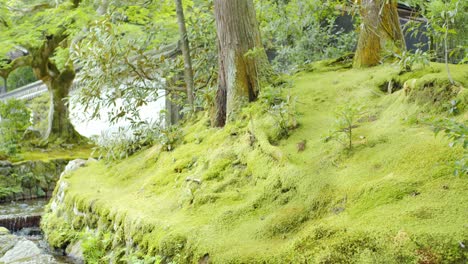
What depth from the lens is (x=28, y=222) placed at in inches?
319

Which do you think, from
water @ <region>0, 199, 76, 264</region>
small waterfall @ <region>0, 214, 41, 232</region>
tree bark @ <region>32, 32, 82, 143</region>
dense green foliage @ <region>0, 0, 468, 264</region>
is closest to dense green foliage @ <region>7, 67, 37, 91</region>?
tree bark @ <region>32, 32, 82, 143</region>

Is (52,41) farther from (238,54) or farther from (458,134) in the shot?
(458,134)

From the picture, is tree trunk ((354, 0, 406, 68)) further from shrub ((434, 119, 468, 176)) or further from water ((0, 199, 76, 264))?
water ((0, 199, 76, 264))

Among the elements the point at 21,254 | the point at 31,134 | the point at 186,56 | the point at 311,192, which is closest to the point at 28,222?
the point at 21,254

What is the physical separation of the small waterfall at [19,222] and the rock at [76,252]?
9.72 feet

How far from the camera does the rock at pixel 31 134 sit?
14.9m

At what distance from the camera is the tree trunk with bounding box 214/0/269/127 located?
557 cm

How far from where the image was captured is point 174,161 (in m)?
5.73

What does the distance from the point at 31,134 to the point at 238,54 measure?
12.0 metres

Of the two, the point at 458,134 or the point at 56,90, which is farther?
the point at 56,90

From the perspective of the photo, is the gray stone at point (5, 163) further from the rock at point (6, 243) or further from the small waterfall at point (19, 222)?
the rock at point (6, 243)

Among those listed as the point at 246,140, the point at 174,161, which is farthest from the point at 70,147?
the point at 246,140

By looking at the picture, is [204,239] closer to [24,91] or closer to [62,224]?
[62,224]

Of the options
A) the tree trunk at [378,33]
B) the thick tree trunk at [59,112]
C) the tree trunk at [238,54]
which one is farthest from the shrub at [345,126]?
the thick tree trunk at [59,112]
